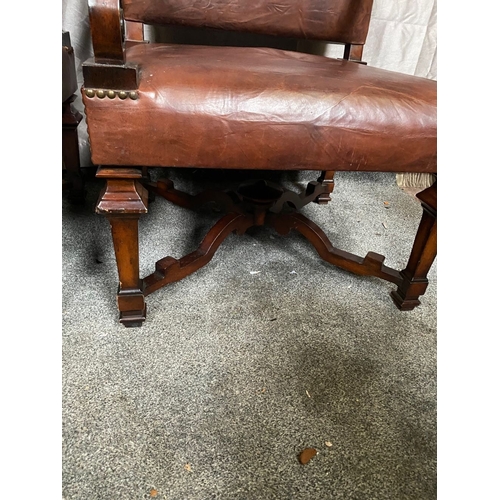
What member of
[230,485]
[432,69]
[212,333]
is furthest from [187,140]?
[432,69]

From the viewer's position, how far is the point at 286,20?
938 mm

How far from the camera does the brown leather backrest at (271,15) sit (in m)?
0.88

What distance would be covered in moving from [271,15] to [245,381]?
78 centimetres

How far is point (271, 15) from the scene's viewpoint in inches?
36.6

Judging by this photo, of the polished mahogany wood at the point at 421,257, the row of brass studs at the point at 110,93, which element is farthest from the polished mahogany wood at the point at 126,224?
the polished mahogany wood at the point at 421,257

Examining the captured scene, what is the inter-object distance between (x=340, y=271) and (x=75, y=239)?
628 millimetres

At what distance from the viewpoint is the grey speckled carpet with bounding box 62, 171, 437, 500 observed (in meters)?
0.54

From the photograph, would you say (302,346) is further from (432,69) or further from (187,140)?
(432,69)

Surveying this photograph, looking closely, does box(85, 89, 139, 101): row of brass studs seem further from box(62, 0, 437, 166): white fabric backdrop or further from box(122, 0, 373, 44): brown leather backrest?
box(62, 0, 437, 166): white fabric backdrop

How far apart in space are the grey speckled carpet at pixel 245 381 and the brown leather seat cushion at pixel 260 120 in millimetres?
320

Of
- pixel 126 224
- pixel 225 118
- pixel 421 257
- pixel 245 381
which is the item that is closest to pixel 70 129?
pixel 126 224

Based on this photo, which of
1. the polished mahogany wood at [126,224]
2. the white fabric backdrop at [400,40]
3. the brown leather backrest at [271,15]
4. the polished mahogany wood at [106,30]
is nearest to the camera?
the polished mahogany wood at [106,30]

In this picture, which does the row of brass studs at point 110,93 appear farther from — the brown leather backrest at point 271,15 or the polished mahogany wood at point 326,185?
the polished mahogany wood at point 326,185

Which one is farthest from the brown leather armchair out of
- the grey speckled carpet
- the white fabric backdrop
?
the white fabric backdrop
